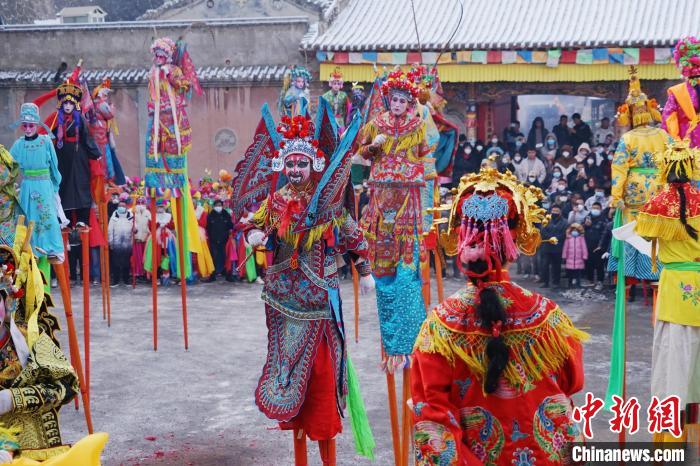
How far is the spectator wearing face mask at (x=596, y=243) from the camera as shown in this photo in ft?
40.9

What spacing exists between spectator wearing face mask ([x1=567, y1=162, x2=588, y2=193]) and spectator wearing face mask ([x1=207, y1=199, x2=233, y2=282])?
5.04 metres

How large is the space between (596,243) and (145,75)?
9460 millimetres

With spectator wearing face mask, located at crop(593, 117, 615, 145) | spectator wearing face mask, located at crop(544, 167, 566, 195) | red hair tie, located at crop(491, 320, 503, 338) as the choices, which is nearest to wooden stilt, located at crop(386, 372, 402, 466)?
red hair tie, located at crop(491, 320, 503, 338)

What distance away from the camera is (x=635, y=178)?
7.11 m

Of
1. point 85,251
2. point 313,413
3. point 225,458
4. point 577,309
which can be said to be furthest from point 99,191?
point 577,309

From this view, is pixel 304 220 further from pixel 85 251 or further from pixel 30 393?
pixel 85 251

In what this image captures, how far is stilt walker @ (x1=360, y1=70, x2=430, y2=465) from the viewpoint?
668cm

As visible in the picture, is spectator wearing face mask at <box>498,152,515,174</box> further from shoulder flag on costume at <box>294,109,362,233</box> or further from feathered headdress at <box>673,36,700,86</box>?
shoulder flag on costume at <box>294,109,362,233</box>

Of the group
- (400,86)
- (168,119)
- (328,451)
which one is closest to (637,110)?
(400,86)

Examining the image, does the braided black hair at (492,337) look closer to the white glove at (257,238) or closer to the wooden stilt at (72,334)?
the white glove at (257,238)

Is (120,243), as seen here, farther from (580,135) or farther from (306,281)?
(306,281)

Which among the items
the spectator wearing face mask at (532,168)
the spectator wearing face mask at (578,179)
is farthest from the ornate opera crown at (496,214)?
the spectator wearing face mask at (532,168)

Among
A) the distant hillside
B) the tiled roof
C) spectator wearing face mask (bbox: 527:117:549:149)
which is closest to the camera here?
the tiled roof

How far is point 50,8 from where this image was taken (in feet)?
92.8
